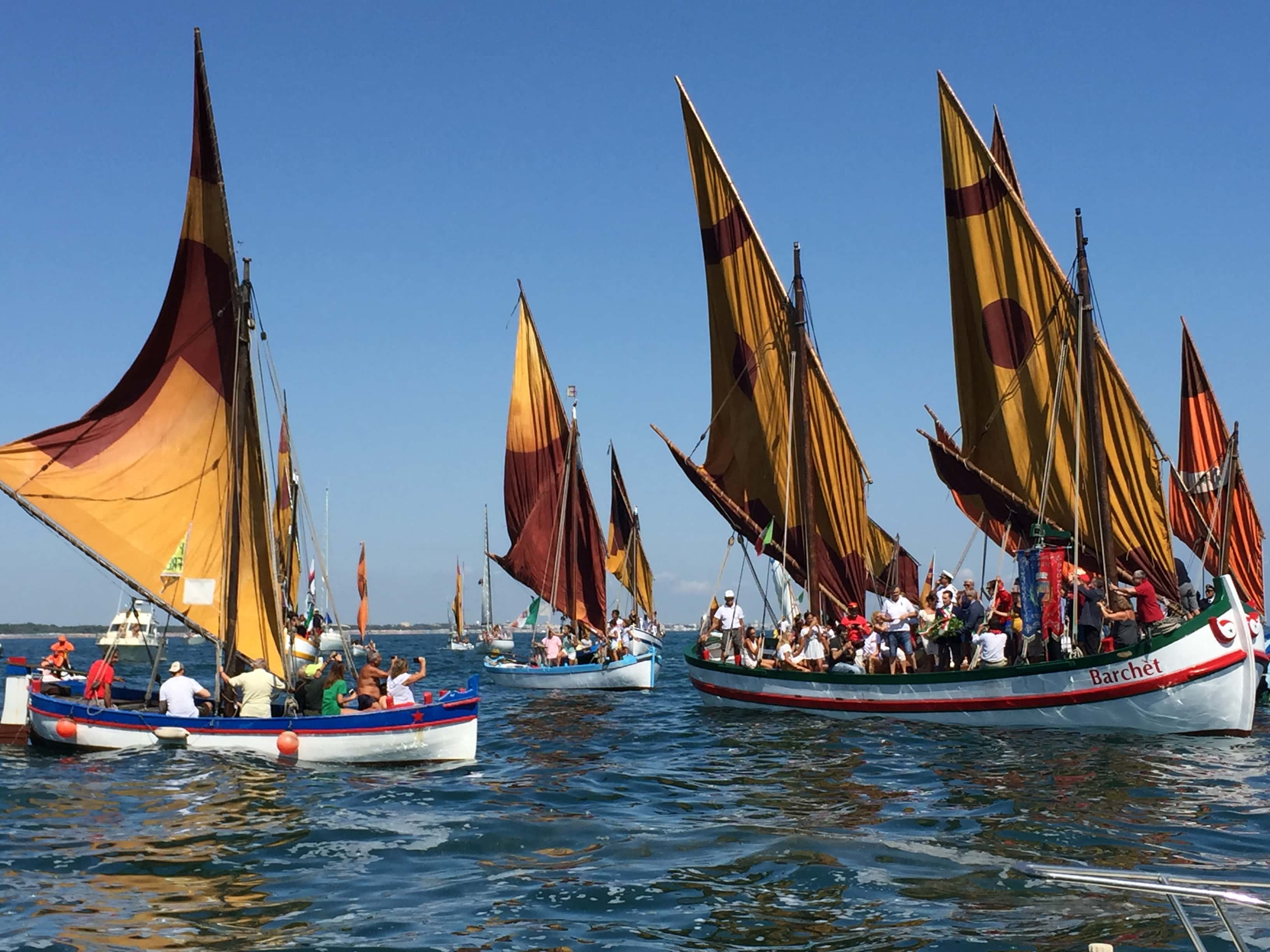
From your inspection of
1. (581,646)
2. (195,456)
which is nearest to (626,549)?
(581,646)

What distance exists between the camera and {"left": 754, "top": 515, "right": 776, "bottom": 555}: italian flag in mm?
35406

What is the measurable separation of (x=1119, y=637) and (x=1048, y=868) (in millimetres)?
20019

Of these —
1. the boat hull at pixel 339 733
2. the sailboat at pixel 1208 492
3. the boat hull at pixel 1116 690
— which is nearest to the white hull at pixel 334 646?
the sailboat at pixel 1208 492

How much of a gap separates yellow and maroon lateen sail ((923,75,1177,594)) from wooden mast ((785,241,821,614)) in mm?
3835

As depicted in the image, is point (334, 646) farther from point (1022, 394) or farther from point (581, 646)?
point (1022, 394)

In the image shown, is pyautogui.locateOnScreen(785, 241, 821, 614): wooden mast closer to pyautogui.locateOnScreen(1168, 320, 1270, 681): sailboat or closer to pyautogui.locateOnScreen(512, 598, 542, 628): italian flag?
pyautogui.locateOnScreen(1168, 320, 1270, 681): sailboat

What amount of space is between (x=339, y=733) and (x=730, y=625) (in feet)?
57.7

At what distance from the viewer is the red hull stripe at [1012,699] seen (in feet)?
78.1

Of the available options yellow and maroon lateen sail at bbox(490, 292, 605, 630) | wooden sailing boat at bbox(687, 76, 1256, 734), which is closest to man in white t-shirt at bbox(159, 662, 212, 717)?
wooden sailing boat at bbox(687, 76, 1256, 734)

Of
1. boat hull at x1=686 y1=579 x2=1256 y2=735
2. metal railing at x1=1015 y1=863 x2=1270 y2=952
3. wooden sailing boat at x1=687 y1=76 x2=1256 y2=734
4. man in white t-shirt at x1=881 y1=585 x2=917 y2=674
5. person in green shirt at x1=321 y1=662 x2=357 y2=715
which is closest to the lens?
metal railing at x1=1015 y1=863 x2=1270 y2=952

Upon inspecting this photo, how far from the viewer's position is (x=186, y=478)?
82.2 feet

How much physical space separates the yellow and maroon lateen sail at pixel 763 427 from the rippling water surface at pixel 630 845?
11605 millimetres

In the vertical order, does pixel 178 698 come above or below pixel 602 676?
above

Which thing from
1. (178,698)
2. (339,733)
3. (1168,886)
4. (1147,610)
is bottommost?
(339,733)
